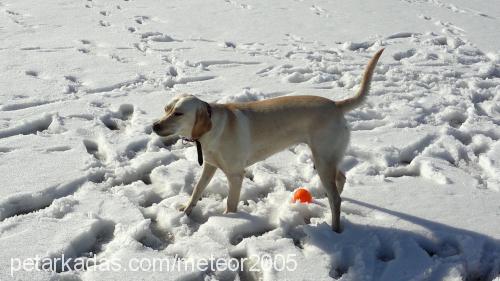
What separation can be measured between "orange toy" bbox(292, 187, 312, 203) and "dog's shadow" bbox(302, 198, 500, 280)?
14.3 inches

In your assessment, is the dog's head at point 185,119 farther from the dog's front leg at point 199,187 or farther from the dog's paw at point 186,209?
the dog's paw at point 186,209

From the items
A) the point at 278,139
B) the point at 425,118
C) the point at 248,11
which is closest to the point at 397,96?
the point at 425,118

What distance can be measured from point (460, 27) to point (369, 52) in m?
3.08

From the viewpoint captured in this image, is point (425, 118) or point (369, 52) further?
point (369, 52)

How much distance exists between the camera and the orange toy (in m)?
4.26

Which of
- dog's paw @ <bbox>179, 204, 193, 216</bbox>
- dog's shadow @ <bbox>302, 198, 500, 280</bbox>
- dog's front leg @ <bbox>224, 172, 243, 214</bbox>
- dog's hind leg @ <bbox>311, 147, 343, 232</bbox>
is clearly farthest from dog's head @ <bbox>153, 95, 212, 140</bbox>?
dog's shadow @ <bbox>302, 198, 500, 280</bbox>

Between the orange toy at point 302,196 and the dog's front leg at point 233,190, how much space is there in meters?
0.56

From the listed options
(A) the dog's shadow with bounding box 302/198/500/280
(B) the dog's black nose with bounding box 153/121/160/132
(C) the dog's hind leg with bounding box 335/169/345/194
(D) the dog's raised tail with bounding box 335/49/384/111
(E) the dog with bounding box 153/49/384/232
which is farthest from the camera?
(C) the dog's hind leg with bounding box 335/169/345/194

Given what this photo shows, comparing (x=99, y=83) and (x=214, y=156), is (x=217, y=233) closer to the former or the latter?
(x=214, y=156)

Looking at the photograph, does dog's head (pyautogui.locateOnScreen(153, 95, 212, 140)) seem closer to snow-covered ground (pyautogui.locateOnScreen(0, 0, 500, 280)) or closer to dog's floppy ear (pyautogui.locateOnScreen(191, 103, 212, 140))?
dog's floppy ear (pyautogui.locateOnScreen(191, 103, 212, 140))

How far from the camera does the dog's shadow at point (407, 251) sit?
3486mm

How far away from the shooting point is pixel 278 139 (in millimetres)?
4137

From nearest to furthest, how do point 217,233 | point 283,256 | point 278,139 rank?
point 283,256
point 217,233
point 278,139

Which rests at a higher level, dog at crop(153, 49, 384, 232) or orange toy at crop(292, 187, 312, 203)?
dog at crop(153, 49, 384, 232)
